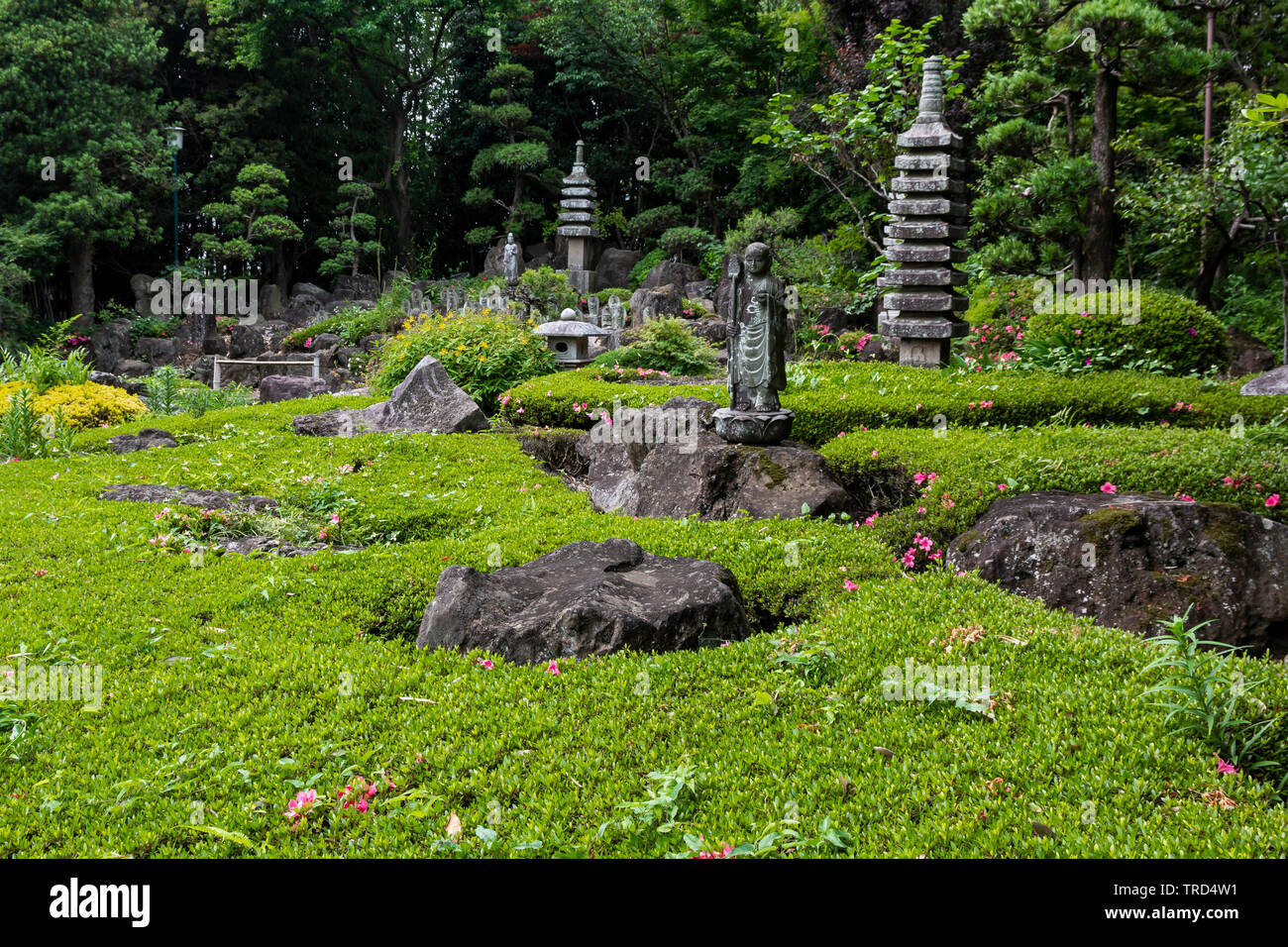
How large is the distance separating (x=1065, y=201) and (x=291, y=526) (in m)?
11.3

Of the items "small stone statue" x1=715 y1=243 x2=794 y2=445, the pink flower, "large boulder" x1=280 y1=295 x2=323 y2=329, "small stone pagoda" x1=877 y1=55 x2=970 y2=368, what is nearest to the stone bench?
"large boulder" x1=280 y1=295 x2=323 y2=329

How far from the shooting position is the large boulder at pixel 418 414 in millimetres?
12203

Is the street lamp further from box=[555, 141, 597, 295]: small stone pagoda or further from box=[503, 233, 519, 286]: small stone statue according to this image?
box=[555, 141, 597, 295]: small stone pagoda

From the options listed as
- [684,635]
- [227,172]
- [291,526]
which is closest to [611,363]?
[291,526]

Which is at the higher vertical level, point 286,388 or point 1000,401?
point 286,388

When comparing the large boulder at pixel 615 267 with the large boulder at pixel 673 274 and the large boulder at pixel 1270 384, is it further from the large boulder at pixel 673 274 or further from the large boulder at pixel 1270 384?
the large boulder at pixel 1270 384

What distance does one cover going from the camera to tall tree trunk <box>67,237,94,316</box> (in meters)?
26.3

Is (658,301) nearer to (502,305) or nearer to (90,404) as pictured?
(502,305)

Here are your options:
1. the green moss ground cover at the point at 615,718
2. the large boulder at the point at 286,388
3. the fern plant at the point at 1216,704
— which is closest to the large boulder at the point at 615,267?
the large boulder at the point at 286,388

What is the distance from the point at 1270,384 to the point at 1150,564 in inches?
239

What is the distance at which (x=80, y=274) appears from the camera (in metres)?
26.4

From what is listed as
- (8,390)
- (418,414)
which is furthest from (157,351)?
(418,414)

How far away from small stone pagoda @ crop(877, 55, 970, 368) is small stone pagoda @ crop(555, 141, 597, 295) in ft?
52.5

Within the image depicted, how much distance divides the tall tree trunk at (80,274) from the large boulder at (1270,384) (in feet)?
91.3
